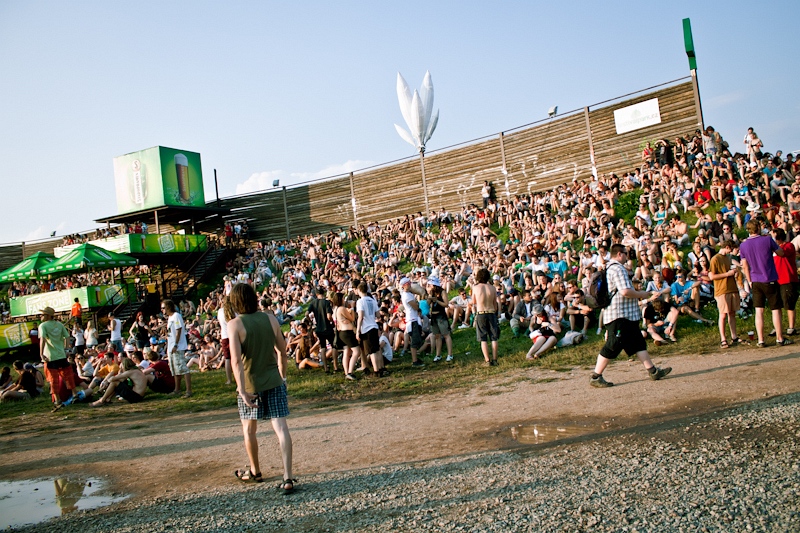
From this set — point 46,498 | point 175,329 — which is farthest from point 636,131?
point 46,498

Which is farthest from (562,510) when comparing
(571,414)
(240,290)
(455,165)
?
(455,165)

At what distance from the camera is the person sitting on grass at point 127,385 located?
11156mm

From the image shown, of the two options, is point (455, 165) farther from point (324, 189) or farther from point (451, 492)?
point (451, 492)

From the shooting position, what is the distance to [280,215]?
3073 cm

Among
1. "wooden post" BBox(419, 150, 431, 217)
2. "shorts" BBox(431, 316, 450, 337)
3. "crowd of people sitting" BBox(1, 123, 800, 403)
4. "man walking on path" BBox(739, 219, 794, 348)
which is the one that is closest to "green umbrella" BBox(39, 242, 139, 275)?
"crowd of people sitting" BBox(1, 123, 800, 403)

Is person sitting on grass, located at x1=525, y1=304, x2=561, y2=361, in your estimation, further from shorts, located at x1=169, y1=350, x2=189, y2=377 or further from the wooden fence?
the wooden fence

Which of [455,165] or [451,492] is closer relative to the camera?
[451,492]

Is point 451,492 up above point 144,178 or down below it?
below

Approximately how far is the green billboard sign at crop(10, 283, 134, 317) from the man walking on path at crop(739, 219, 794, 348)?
2401 cm

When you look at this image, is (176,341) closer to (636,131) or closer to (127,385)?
(127,385)

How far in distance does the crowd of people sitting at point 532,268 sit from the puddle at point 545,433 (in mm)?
3201

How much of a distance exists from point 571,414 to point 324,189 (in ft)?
80.7

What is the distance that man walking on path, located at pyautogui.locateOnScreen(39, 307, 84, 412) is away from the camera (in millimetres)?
11078

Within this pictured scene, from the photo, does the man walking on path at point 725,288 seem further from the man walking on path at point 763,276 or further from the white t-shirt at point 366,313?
the white t-shirt at point 366,313
